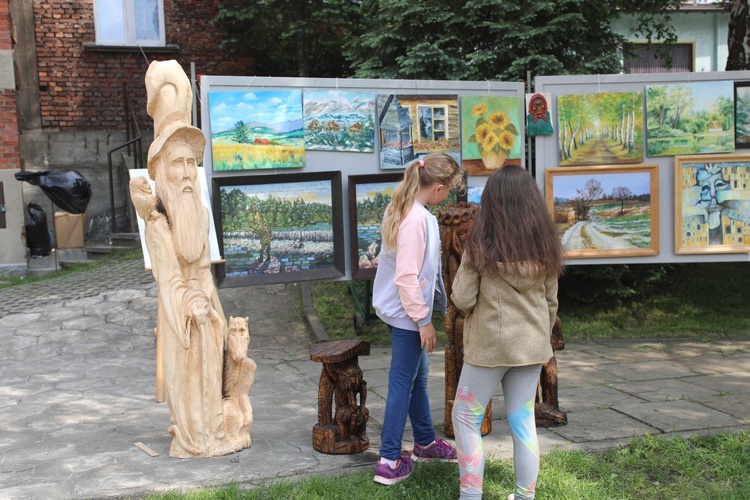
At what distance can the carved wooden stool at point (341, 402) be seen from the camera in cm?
460

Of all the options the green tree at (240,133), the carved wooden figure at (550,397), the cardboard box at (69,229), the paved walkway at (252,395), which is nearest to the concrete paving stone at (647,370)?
the paved walkway at (252,395)

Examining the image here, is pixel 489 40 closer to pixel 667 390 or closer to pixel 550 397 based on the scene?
pixel 667 390

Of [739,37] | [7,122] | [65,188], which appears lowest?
[65,188]

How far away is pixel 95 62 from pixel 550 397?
38.2ft

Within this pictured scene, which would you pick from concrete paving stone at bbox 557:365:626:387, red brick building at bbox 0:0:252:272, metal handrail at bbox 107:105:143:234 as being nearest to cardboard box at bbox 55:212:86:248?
red brick building at bbox 0:0:252:272

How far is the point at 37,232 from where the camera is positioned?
1212cm

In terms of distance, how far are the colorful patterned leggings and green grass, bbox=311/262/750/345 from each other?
14.5 ft

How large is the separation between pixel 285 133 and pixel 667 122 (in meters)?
3.65

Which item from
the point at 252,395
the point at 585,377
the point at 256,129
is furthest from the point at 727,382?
the point at 256,129

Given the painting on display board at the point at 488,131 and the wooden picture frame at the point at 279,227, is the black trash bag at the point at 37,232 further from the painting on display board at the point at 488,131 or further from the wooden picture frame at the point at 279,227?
the painting on display board at the point at 488,131

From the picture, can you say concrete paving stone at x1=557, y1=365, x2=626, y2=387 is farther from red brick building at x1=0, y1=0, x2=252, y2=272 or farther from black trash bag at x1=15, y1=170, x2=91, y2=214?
red brick building at x1=0, y1=0, x2=252, y2=272

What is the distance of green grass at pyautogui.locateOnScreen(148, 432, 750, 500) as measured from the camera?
Result: 3.98 meters

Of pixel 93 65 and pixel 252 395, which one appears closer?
pixel 252 395

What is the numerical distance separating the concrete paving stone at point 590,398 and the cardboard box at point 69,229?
32.2ft
